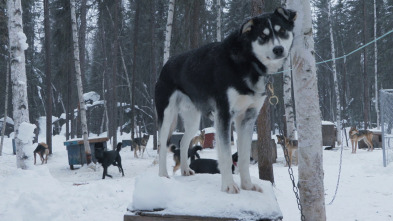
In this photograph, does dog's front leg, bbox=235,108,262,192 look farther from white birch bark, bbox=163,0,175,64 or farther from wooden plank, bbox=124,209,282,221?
white birch bark, bbox=163,0,175,64

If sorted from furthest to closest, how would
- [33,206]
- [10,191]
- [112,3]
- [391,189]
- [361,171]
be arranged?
1. [112,3]
2. [361,171]
3. [391,189]
4. [10,191]
5. [33,206]

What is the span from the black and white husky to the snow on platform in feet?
0.54

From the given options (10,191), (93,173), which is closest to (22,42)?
(10,191)

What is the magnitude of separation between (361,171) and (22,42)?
1055 centimetres

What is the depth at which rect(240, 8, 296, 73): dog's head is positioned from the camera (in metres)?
2.56

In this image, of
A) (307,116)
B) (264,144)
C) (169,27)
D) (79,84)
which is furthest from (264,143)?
(79,84)

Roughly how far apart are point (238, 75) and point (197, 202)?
1095mm

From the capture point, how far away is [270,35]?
2592mm

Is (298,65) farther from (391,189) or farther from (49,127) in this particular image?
(49,127)

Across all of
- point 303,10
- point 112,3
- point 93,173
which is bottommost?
point 93,173

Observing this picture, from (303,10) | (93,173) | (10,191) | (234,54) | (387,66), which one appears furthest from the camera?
(387,66)

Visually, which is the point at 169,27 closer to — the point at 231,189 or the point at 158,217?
the point at 231,189

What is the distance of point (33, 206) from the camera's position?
4898 millimetres

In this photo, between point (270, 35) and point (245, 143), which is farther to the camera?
point (245, 143)
